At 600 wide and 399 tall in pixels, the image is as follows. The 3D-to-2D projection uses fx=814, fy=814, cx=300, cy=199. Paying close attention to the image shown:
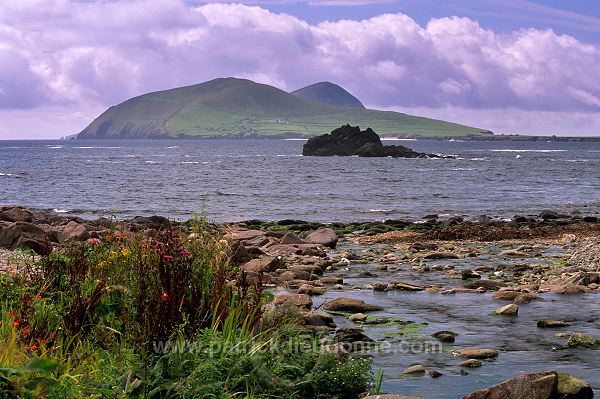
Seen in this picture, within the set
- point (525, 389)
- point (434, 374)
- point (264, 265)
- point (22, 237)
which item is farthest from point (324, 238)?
point (525, 389)

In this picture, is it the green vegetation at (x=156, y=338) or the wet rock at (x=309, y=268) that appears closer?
the green vegetation at (x=156, y=338)

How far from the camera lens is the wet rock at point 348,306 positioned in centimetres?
1371

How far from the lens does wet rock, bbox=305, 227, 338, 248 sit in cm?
2561

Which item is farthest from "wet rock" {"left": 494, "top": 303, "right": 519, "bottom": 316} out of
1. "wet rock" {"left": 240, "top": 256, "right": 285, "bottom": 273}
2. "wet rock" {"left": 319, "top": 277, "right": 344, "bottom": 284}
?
"wet rock" {"left": 240, "top": 256, "right": 285, "bottom": 273}

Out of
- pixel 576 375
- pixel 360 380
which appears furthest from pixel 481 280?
pixel 360 380

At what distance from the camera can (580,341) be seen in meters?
11.4

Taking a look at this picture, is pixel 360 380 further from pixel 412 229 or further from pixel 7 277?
pixel 412 229

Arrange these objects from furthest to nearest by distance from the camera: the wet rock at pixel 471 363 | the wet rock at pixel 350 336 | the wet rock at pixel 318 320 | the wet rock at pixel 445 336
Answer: the wet rock at pixel 318 320 → the wet rock at pixel 445 336 → the wet rock at pixel 350 336 → the wet rock at pixel 471 363

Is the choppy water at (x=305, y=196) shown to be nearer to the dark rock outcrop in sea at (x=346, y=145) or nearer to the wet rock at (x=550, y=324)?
the wet rock at (x=550, y=324)

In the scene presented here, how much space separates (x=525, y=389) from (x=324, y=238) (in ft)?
58.9

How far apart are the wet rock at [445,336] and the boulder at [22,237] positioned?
30.6 ft

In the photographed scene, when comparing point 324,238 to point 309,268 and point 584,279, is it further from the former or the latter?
point 584,279

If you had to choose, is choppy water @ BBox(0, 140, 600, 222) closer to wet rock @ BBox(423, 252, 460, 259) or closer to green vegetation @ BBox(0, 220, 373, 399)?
wet rock @ BBox(423, 252, 460, 259)

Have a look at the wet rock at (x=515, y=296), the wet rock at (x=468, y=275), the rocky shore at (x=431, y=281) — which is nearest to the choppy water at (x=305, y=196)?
the rocky shore at (x=431, y=281)
